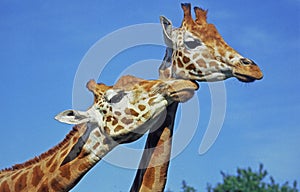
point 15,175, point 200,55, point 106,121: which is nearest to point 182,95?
point 200,55

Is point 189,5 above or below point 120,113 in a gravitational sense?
above

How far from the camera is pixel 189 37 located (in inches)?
→ 293

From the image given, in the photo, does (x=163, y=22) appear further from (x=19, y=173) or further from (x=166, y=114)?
(x=19, y=173)

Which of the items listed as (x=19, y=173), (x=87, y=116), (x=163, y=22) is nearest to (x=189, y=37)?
(x=163, y=22)

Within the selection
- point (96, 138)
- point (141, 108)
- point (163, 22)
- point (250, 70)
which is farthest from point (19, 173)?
point (250, 70)

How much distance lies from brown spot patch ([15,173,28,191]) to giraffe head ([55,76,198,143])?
2.73 ft

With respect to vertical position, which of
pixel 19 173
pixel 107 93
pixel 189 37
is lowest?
pixel 19 173

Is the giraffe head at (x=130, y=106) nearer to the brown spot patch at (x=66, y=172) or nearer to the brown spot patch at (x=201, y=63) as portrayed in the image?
the brown spot patch at (x=201, y=63)

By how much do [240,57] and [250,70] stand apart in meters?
0.17

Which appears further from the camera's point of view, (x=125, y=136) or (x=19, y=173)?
(x=19, y=173)

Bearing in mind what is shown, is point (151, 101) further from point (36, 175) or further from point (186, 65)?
point (36, 175)

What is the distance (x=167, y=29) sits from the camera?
7.50 meters

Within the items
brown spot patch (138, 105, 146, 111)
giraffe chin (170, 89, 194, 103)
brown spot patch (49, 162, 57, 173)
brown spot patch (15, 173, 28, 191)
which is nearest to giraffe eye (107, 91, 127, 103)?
brown spot patch (138, 105, 146, 111)

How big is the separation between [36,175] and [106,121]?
96cm
